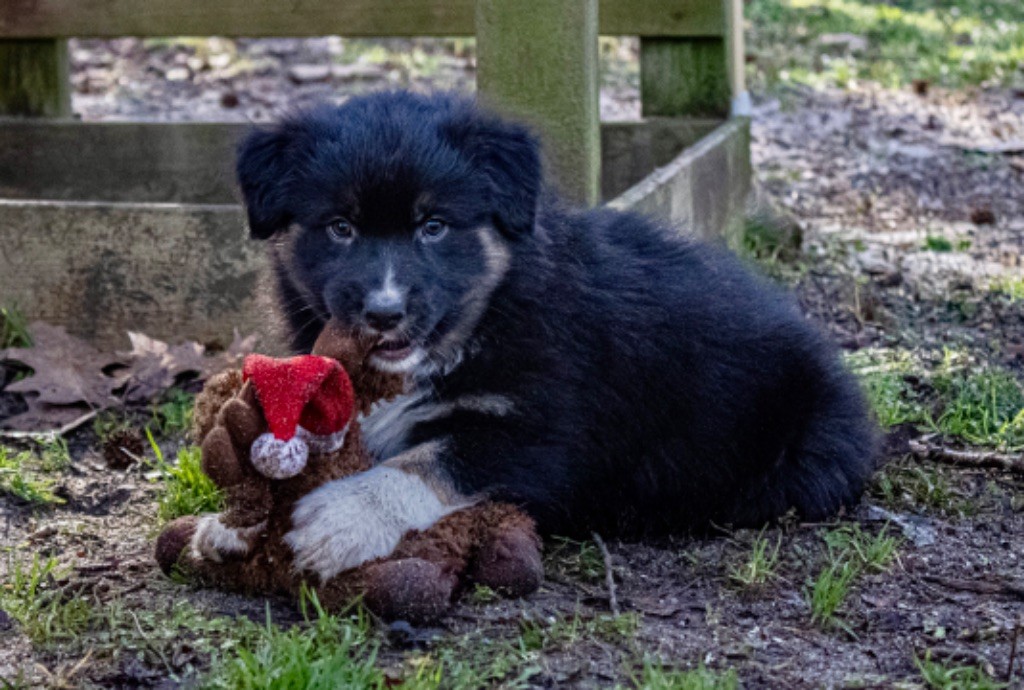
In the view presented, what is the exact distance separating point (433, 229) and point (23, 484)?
1470mm

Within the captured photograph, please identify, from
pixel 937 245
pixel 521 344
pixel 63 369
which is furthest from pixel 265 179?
pixel 937 245

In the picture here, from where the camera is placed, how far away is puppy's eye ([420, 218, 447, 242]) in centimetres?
322

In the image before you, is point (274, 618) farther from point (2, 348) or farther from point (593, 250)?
point (2, 348)

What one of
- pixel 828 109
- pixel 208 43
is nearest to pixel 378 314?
pixel 828 109

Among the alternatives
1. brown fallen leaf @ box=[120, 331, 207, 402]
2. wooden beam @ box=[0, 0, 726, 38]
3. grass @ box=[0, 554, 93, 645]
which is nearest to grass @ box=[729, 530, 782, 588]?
grass @ box=[0, 554, 93, 645]

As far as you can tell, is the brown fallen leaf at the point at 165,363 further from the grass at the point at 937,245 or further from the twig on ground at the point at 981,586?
the grass at the point at 937,245

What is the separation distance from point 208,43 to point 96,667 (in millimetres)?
9006

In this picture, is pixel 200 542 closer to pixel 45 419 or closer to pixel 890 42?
pixel 45 419

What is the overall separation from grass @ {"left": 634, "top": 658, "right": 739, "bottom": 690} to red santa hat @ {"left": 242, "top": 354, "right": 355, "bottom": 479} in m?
0.82

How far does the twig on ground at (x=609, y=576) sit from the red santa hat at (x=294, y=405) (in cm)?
69

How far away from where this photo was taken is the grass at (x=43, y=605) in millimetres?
2895

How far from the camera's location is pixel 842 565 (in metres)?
3.33

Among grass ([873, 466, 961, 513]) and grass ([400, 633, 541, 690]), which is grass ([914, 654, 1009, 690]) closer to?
grass ([400, 633, 541, 690])

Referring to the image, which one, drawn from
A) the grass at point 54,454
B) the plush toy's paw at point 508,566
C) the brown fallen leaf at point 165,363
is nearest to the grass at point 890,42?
the brown fallen leaf at point 165,363
